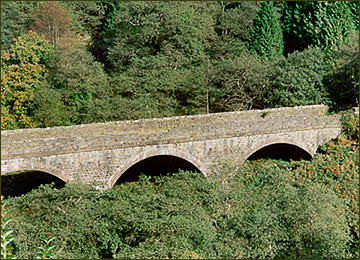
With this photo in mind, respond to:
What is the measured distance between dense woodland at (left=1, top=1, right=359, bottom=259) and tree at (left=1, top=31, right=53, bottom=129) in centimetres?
9

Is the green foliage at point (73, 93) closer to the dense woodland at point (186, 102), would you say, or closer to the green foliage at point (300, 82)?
the dense woodland at point (186, 102)

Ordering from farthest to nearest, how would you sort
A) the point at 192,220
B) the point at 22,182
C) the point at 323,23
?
the point at 323,23 → the point at 22,182 → the point at 192,220

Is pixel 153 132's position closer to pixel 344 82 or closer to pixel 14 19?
pixel 344 82

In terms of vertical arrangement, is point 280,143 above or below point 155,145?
above

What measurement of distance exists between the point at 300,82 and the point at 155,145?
11.5 metres

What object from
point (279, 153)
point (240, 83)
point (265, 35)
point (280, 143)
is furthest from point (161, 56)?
point (280, 143)

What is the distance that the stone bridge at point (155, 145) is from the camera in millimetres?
15789

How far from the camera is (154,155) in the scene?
17500mm

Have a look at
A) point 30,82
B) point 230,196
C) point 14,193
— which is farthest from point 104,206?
point 30,82

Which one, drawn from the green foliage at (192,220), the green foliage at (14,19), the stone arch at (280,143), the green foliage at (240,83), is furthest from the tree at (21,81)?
the stone arch at (280,143)

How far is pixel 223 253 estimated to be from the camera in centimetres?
1263

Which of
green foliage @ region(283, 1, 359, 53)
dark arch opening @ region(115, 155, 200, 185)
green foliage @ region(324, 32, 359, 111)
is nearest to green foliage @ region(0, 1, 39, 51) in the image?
dark arch opening @ region(115, 155, 200, 185)

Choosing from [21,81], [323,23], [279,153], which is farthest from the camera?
[323,23]

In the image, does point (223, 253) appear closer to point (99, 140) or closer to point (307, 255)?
point (307, 255)
